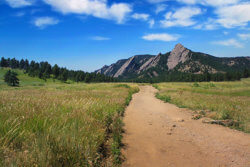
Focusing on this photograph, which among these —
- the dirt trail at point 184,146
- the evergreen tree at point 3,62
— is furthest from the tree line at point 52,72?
the dirt trail at point 184,146

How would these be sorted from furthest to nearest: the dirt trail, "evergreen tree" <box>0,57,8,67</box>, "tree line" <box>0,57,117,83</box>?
"evergreen tree" <box>0,57,8,67</box> < "tree line" <box>0,57,117,83</box> < the dirt trail

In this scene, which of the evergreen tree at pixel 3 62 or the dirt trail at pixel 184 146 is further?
the evergreen tree at pixel 3 62

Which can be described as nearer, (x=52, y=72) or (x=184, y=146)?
(x=184, y=146)

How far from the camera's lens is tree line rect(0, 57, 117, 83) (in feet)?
322

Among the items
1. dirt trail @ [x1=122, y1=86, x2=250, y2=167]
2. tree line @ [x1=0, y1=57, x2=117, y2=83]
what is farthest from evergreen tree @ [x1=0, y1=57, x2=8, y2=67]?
dirt trail @ [x1=122, y1=86, x2=250, y2=167]

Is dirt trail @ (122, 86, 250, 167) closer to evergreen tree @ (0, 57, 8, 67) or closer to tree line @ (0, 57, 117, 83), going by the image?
tree line @ (0, 57, 117, 83)

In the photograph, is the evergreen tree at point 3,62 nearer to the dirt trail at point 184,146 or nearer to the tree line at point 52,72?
the tree line at point 52,72

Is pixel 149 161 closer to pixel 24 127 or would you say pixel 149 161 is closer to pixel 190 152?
pixel 190 152

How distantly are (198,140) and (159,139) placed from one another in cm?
157

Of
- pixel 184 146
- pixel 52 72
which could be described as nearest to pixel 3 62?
pixel 52 72

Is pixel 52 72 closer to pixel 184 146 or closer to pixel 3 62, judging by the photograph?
pixel 3 62

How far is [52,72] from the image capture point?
10838 centimetres

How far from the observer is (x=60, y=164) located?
244 centimetres

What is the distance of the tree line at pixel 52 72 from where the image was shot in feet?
322
